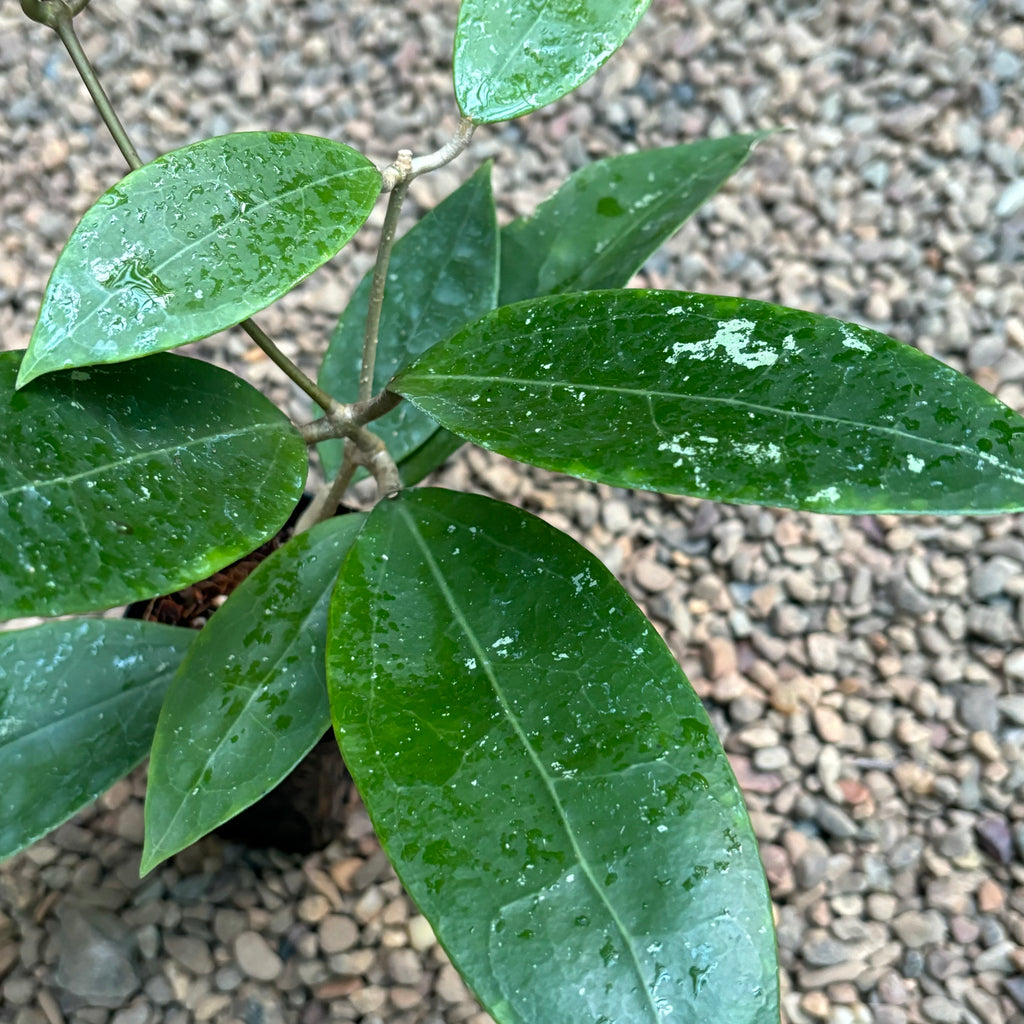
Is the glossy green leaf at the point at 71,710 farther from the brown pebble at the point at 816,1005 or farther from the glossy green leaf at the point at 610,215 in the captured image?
the brown pebble at the point at 816,1005

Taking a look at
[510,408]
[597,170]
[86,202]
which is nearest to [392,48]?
[86,202]

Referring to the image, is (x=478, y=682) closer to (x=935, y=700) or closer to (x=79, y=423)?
(x=79, y=423)

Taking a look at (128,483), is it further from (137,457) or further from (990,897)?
(990,897)

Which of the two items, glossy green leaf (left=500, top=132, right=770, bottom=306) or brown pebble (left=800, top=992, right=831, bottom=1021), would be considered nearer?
glossy green leaf (left=500, top=132, right=770, bottom=306)

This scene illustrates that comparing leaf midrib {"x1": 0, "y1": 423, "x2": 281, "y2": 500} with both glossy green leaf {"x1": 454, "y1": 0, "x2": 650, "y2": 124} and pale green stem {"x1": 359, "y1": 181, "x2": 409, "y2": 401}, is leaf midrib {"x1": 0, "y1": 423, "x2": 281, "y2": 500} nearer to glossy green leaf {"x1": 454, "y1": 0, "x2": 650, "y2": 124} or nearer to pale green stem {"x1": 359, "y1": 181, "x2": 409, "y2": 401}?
pale green stem {"x1": 359, "y1": 181, "x2": 409, "y2": 401}

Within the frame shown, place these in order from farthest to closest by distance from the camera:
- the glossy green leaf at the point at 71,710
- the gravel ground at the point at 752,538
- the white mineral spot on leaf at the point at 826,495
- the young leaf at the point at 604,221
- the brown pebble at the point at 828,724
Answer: the brown pebble at the point at 828,724, the gravel ground at the point at 752,538, the young leaf at the point at 604,221, the glossy green leaf at the point at 71,710, the white mineral spot on leaf at the point at 826,495

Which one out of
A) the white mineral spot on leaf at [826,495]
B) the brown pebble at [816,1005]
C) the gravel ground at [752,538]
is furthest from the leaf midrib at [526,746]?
the brown pebble at [816,1005]

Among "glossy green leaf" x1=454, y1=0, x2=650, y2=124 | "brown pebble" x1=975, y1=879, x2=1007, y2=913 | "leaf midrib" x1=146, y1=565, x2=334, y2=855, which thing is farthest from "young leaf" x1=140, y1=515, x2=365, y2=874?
"brown pebble" x1=975, y1=879, x2=1007, y2=913
